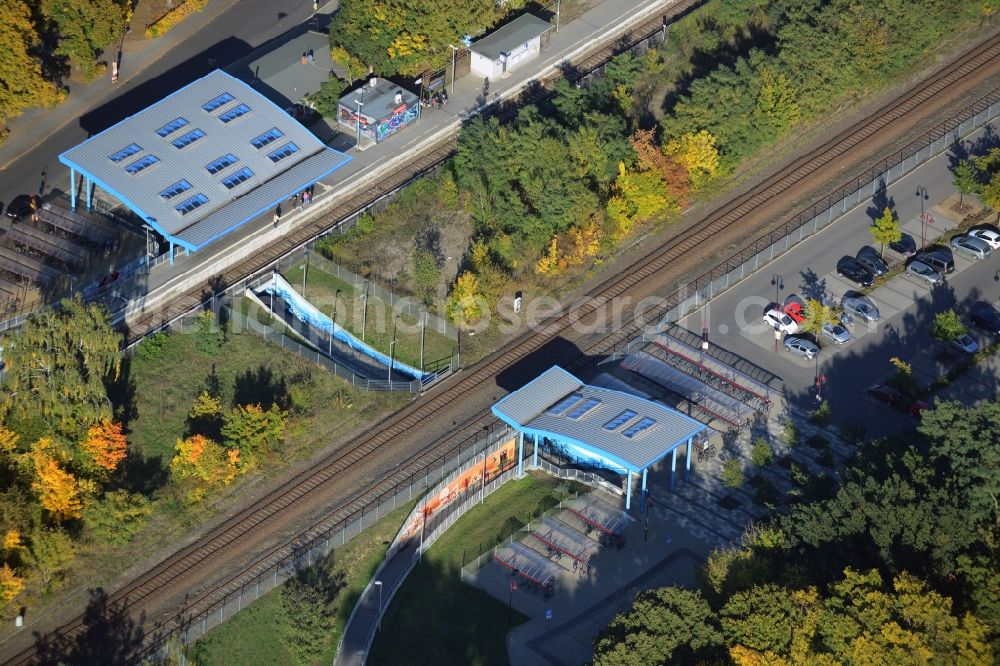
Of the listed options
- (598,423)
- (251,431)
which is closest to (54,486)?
(251,431)

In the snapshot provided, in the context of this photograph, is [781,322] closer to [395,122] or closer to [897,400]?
[897,400]

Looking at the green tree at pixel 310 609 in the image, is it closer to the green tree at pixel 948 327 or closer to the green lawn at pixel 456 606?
the green lawn at pixel 456 606

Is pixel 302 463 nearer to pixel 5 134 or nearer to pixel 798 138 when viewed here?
pixel 5 134

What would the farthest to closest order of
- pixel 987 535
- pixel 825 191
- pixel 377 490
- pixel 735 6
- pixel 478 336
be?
pixel 735 6 < pixel 825 191 < pixel 478 336 < pixel 377 490 < pixel 987 535

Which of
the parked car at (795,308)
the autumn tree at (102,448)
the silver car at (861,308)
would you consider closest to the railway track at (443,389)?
the autumn tree at (102,448)

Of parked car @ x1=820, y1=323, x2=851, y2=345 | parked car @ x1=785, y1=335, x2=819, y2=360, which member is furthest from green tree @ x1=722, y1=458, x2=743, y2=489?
parked car @ x1=820, y1=323, x2=851, y2=345

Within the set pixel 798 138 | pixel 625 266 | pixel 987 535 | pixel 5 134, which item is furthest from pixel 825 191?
pixel 5 134

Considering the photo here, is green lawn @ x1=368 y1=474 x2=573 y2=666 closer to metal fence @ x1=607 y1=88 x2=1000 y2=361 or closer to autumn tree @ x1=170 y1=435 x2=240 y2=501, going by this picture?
autumn tree @ x1=170 y1=435 x2=240 y2=501
